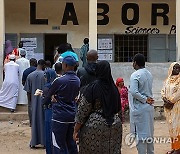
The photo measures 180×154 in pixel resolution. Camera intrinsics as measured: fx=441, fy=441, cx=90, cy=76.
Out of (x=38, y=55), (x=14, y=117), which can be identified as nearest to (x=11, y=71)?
(x=14, y=117)

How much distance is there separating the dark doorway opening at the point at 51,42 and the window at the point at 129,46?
2054 millimetres

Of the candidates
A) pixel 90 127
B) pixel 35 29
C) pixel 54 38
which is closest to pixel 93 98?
pixel 90 127

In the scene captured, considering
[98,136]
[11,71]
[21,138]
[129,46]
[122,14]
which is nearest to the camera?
[98,136]

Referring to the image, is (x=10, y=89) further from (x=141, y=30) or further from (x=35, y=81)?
(x=141, y=30)

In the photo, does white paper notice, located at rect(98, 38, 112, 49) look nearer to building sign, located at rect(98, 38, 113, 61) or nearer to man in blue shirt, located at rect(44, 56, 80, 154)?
building sign, located at rect(98, 38, 113, 61)

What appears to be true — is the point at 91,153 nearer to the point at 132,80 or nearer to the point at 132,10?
the point at 132,80

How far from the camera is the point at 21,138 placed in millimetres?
9500

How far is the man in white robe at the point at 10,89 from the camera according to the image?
11625 mm

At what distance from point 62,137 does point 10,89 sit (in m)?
6.27

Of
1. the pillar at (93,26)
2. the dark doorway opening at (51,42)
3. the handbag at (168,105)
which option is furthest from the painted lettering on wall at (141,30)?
the handbag at (168,105)

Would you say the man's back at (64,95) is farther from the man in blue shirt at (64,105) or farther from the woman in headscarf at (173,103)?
the woman in headscarf at (173,103)

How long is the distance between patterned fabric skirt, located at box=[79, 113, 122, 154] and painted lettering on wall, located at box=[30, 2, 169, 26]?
37.8 feet

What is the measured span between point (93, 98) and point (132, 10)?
12.0 m

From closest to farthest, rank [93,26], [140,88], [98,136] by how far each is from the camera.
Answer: [98,136] < [140,88] < [93,26]
